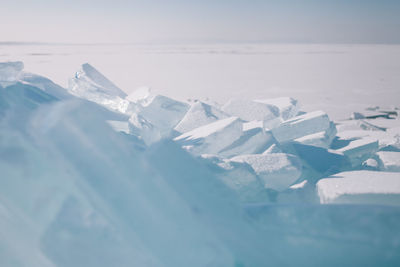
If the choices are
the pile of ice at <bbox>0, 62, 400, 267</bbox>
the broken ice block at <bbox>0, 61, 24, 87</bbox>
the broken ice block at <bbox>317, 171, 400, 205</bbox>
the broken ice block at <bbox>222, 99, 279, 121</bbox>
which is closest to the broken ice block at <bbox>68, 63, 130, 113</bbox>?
the broken ice block at <bbox>0, 61, 24, 87</bbox>

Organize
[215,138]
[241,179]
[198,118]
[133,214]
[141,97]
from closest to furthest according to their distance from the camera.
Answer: [133,214] → [241,179] → [215,138] → [198,118] → [141,97]

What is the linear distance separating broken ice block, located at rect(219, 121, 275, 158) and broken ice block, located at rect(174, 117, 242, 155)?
0.07 meters

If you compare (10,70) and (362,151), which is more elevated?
(10,70)

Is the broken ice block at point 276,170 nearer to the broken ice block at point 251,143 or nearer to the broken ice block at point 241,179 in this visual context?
the broken ice block at point 241,179

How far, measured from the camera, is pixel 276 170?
1.64m

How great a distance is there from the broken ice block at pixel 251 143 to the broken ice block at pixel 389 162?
0.69 meters

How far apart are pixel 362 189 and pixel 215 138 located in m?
0.84

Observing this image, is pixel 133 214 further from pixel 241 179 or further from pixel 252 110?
pixel 252 110

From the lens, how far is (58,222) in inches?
36.4

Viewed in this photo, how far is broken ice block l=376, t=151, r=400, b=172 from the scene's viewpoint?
1849 mm

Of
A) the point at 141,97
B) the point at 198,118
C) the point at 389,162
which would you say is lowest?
the point at 141,97

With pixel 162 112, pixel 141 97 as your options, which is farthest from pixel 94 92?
pixel 162 112

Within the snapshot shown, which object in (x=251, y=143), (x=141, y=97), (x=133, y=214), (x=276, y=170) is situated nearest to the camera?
(x=133, y=214)

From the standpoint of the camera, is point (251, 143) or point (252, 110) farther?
point (252, 110)
